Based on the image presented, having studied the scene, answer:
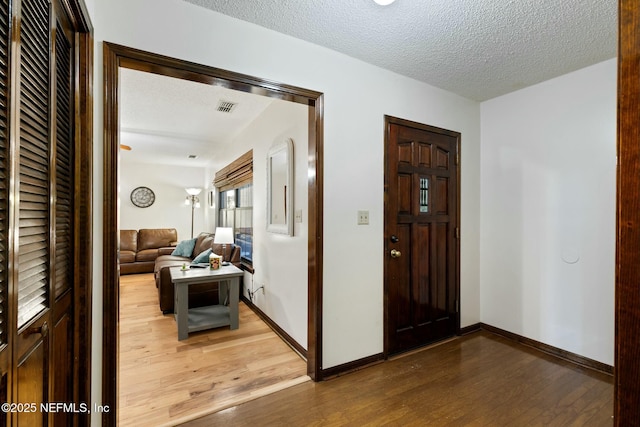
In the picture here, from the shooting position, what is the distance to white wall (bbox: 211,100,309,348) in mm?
2521

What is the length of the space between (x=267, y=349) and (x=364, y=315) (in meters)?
0.98

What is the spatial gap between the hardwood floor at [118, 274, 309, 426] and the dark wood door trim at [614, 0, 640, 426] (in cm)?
191

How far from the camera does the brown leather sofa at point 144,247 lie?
579 centimetres

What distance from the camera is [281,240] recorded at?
2.92 metres

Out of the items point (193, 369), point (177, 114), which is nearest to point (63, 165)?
point (193, 369)

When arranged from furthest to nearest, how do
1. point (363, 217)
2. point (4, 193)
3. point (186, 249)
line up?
1. point (186, 249)
2. point (363, 217)
3. point (4, 193)

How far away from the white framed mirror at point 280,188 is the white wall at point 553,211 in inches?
79.6

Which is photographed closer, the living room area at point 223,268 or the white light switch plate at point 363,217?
the living room area at point 223,268

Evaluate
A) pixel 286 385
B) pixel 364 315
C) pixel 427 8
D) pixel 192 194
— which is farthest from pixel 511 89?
pixel 192 194

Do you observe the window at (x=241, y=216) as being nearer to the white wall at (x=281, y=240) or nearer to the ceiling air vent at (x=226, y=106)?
the white wall at (x=281, y=240)

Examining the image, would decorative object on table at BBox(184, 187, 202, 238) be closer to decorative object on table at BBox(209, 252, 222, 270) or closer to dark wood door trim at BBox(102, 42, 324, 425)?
decorative object on table at BBox(209, 252, 222, 270)

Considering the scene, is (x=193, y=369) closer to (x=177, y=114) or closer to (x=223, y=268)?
(x=223, y=268)

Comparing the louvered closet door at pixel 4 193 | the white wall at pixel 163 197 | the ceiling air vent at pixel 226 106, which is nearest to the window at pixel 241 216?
the ceiling air vent at pixel 226 106

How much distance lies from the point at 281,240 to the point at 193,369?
4.26 feet
